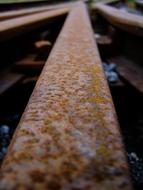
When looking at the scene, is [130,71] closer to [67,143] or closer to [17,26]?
[17,26]

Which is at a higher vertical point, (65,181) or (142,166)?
(65,181)

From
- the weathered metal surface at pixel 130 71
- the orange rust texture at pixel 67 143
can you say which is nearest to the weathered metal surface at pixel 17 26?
the weathered metal surface at pixel 130 71

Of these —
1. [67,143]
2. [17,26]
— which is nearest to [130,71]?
[17,26]

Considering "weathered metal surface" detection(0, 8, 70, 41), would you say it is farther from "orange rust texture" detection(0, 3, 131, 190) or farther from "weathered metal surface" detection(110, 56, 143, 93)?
"orange rust texture" detection(0, 3, 131, 190)

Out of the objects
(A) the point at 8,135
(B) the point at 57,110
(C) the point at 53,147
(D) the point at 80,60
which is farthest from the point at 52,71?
(A) the point at 8,135

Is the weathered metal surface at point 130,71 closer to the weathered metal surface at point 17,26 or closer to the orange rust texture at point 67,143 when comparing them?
the weathered metal surface at point 17,26

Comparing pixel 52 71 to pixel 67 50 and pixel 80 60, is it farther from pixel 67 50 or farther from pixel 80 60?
pixel 67 50

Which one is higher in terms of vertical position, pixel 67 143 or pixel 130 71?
pixel 67 143
